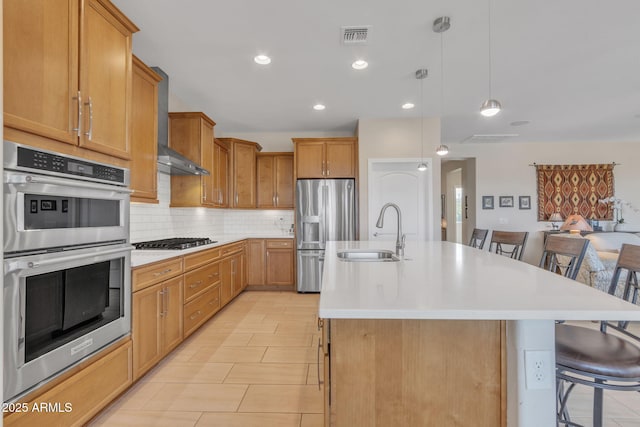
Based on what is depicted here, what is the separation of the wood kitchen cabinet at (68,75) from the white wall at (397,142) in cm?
321

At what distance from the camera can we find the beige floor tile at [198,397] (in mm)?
1895

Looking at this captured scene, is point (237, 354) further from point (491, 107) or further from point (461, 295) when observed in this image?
point (491, 107)

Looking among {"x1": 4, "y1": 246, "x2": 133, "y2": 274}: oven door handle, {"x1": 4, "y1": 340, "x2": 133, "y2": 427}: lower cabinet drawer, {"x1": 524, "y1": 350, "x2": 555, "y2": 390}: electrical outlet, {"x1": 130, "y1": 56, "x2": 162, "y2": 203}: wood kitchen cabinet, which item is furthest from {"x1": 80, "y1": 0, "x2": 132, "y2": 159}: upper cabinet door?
{"x1": 524, "y1": 350, "x2": 555, "y2": 390}: electrical outlet

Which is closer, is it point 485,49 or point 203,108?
point 485,49

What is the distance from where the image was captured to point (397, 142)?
15.0ft

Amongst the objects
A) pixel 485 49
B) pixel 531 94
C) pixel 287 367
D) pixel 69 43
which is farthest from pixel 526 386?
pixel 531 94

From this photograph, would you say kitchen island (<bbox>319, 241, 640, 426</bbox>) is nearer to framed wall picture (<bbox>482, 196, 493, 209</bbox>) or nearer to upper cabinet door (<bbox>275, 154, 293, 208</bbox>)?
upper cabinet door (<bbox>275, 154, 293, 208</bbox>)

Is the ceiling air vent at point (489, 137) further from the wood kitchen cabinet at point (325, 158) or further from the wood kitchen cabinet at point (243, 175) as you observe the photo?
the wood kitchen cabinet at point (243, 175)

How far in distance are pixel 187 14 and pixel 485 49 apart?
2499 mm

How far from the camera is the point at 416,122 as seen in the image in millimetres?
4543

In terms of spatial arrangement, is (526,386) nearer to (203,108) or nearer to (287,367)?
(287,367)

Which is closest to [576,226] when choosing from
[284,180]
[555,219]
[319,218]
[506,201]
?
[555,219]

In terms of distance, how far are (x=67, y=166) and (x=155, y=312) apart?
4.02 feet

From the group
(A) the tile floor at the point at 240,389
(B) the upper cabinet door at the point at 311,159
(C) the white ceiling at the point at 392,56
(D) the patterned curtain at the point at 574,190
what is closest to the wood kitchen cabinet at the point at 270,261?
(B) the upper cabinet door at the point at 311,159
